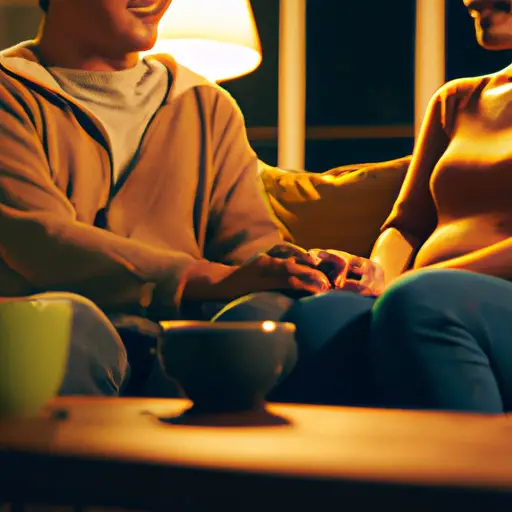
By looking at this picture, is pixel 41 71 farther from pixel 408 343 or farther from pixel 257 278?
pixel 408 343

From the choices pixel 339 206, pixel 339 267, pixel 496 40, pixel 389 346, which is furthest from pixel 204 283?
pixel 496 40

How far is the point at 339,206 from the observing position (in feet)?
5.46

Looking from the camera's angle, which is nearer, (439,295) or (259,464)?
(259,464)

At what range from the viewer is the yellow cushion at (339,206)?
5.35ft

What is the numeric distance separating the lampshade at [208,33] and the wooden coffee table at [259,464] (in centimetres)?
167

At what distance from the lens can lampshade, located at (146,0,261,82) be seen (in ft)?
6.50

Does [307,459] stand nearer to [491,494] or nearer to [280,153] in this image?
[491,494]

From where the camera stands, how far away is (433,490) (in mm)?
A: 296

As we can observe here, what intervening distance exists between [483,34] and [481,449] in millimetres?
1245

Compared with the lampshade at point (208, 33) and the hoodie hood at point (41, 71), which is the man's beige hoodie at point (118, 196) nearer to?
the hoodie hood at point (41, 71)

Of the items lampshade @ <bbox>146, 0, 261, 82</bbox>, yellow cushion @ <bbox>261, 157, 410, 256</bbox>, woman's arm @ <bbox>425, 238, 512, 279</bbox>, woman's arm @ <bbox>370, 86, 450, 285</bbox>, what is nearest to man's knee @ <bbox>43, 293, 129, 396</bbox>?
woman's arm @ <bbox>425, 238, 512, 279</bbox>

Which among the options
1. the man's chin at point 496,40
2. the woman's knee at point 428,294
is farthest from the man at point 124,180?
the man's chin at point 496,40

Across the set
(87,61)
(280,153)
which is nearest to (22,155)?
(87,61)

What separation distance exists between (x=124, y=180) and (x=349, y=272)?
437mm
